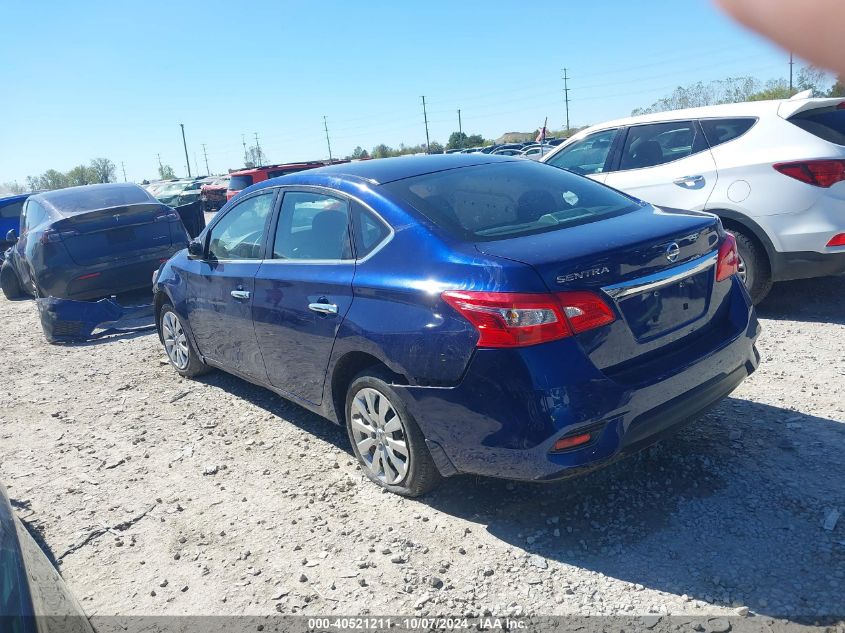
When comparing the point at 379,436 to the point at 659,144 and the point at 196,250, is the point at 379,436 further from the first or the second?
the point at 659,144

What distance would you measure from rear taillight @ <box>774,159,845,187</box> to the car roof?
101 inches

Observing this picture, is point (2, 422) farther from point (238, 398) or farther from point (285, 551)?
point (285, 551)

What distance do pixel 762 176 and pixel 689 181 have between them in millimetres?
636

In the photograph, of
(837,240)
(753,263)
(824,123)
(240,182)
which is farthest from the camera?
(240,182)

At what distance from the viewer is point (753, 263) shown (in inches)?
225

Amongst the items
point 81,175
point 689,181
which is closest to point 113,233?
point 689,181

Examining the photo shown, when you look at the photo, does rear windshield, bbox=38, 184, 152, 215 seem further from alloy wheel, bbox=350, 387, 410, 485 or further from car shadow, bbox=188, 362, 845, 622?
car shadow, bbox=188, 362, 845, 622

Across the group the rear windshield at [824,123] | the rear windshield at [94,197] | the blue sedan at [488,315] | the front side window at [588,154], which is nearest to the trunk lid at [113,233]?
the rear windshield at [94,197]

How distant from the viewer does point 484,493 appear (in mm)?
3545

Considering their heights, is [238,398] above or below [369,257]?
below

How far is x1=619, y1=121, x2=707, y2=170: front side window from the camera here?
621 centimetres

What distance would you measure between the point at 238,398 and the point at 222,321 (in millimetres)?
795

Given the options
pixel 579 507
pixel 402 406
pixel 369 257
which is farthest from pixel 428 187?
pixel 579 507

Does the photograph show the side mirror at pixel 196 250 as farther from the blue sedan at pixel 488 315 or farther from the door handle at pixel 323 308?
the door handle at pixel 323 308
